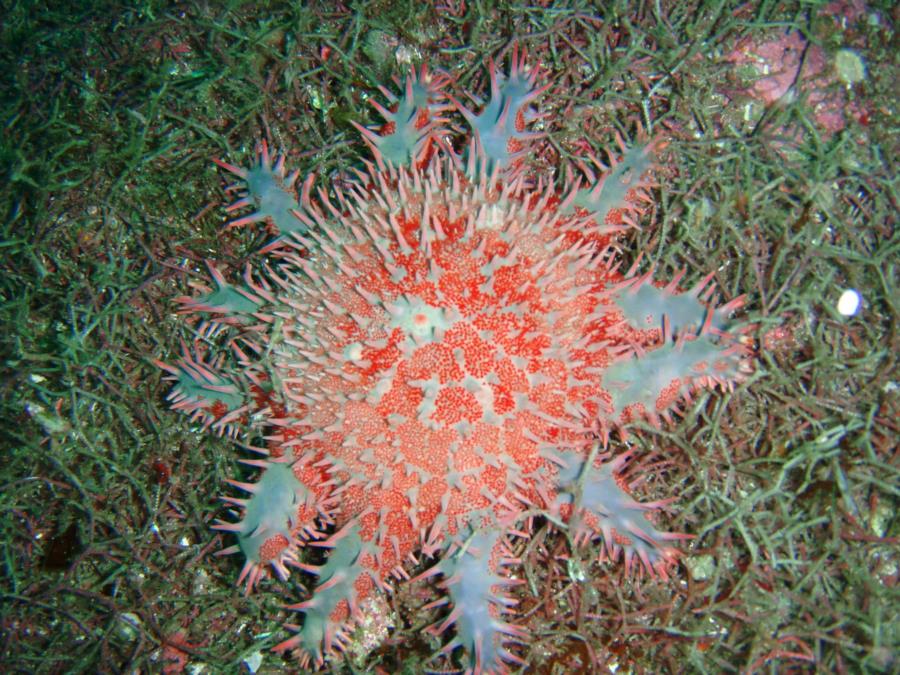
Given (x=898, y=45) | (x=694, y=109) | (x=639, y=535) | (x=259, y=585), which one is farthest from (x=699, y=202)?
(x=259, y=585)

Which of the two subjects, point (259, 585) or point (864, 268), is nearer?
point (864, 268)

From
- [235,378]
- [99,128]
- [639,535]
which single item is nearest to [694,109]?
[639,535]

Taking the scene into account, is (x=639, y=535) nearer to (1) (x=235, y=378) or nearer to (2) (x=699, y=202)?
(2) (x=699, y=202)

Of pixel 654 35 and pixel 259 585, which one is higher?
pixel 654 35

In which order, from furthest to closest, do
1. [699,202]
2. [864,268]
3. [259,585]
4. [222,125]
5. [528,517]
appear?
[222,125] < [259,585] < [699,202] < [864,268] < [528,517]

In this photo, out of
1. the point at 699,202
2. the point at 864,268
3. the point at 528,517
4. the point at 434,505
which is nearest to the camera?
the point at 434,505

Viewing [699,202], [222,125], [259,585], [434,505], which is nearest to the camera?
[434,505]

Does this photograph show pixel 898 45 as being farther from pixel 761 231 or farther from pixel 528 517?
pixel 528 517

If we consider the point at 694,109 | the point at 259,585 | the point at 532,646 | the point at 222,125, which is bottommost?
the point at 259,585

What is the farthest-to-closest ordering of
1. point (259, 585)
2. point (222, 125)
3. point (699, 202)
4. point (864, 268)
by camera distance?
point (222, 125) < point (259, 585) < point (699, 202) < point (864, 268)
